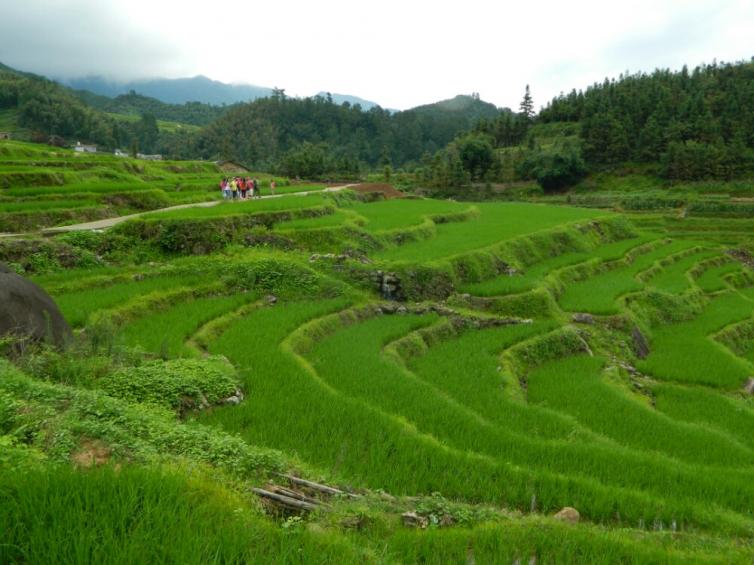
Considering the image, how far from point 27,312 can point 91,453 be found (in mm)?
3597

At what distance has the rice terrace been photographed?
132 inches

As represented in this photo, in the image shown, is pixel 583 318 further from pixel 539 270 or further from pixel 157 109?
pixel 157 109

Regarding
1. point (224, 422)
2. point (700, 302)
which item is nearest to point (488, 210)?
point (700, 302)

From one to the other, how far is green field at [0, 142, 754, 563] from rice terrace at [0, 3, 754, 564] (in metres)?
0.03

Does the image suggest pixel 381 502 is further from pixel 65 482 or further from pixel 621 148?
pixel 621 148

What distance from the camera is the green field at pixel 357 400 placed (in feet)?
10.3

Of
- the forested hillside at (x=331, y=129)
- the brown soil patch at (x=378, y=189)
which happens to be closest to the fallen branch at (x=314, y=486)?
the brown soil patch at (x=378, y=189)

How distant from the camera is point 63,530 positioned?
2.55 m

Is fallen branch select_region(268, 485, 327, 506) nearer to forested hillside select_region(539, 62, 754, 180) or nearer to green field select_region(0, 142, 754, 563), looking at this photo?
green field select_region(0, 142, 754, 563)

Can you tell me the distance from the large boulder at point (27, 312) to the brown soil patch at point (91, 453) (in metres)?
2.93

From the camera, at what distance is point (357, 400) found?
7090mm

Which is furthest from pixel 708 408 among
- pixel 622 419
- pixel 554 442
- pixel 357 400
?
pixel 357 400

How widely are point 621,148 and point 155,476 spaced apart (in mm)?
66517

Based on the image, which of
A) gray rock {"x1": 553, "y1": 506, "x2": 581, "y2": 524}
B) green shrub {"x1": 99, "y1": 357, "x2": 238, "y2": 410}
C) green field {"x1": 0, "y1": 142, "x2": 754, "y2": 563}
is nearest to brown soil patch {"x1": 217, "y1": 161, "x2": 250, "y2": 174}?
green field {"x1": 0, "y1": 142, "x2": 754, "y2": 563}
